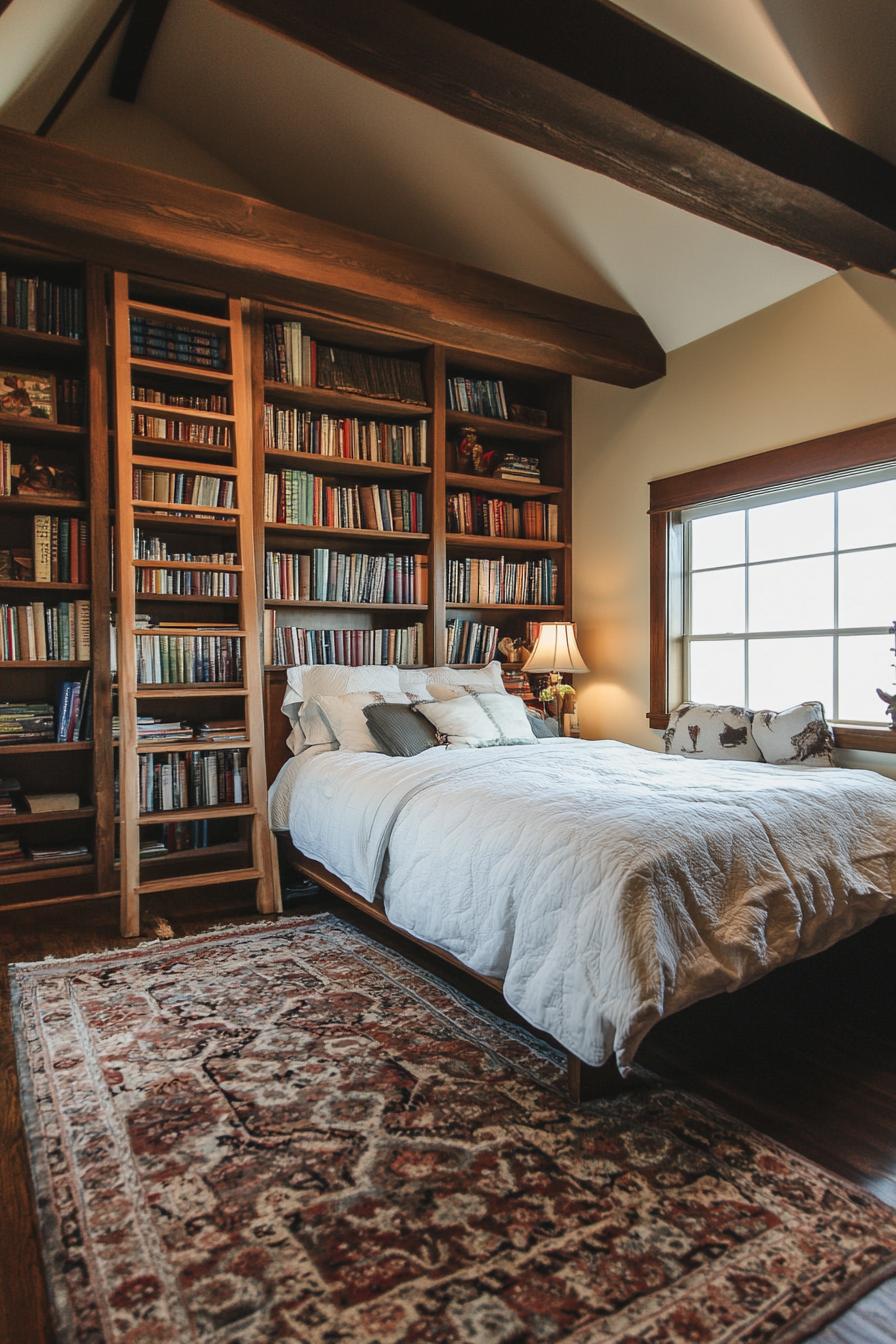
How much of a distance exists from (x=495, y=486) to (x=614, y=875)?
3.23 m

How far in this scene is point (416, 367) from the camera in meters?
4.46

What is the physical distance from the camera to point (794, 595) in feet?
12.6

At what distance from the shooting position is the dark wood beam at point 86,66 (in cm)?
336

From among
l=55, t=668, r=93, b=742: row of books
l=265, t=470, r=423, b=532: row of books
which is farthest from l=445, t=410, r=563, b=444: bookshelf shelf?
l=55, t=668, r=93, b=742: row of books

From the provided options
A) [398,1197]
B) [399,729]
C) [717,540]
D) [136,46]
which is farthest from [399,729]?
[136,46]

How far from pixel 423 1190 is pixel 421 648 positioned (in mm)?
3047

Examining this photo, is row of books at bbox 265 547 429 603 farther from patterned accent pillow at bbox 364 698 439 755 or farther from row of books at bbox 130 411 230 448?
patterned accent pillow at bbox 364 698 439 755

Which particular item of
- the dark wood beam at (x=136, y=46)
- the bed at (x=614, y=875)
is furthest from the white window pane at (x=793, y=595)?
the dark wood beam at (x=136, y=46)

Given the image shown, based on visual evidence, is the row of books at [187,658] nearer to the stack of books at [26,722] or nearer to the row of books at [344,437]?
the stack of books at [26,722]

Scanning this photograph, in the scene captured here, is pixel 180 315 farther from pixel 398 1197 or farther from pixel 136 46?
pixel 398 1197

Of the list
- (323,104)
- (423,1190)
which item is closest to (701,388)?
(323,104)

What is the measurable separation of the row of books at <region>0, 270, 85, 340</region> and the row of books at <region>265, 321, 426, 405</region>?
0.85 meters

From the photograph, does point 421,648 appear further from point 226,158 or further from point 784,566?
point 226,158

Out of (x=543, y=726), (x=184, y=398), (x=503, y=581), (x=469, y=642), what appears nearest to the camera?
(x=184, y=398)
